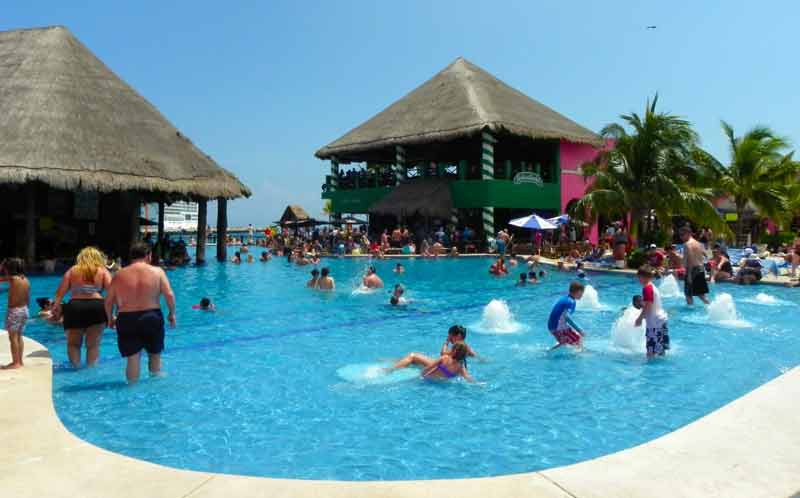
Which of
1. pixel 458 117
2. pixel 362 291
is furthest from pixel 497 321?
pixel 458 117

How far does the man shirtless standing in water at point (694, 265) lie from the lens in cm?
1169

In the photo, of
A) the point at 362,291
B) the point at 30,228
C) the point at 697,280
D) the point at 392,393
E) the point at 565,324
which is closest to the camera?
the point at 392,393

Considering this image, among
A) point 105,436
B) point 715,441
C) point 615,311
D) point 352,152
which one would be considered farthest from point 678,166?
point 105,436

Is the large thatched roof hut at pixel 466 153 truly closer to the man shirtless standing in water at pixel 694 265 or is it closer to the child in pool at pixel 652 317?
the man shirtless standing in water at pixel 694 265

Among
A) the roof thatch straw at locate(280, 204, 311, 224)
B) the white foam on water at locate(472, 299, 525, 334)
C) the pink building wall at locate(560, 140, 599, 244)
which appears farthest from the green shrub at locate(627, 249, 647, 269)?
the roof thatch straw at locate(280, 204, 311, 224)

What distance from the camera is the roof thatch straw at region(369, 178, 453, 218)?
28.7 m

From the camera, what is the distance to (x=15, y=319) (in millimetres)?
6285

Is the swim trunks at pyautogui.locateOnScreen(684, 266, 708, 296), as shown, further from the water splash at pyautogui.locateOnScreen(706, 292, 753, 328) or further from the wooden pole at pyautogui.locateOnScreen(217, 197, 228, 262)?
the wooden pole at pyautogui.locateOnScreen(217, 197, 228, 262)

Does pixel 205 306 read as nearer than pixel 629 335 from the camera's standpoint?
No

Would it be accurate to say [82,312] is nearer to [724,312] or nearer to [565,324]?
[565,324]

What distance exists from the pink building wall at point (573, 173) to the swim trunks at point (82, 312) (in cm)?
2646

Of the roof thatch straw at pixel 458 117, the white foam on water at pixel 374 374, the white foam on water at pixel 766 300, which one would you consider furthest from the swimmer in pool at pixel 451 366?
the roof thatch straw at pixel 458 117

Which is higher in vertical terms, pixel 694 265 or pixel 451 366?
pixel 694 265

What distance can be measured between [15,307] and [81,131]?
1518 cm
